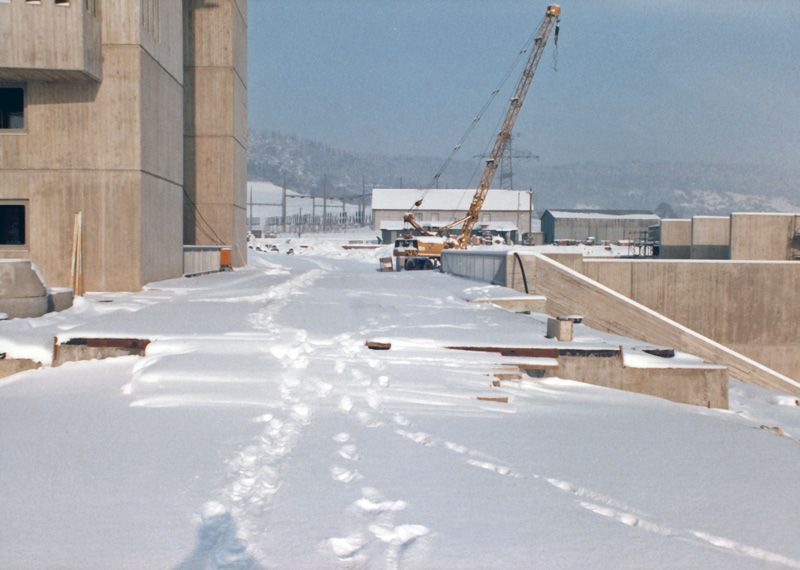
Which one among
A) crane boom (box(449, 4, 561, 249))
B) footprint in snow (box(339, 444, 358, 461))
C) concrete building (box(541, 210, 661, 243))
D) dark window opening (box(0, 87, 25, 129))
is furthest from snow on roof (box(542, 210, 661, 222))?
footprint in snow (box(339, 444, 358, 461))

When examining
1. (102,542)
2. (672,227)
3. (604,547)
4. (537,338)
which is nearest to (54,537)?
(102,542)

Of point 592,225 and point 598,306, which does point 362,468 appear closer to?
point 598,306

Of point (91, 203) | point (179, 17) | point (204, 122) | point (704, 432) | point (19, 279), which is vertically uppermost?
point (179, 17)

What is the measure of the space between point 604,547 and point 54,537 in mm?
2964

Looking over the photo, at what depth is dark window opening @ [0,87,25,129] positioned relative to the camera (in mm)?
16953

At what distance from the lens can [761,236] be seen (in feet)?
104

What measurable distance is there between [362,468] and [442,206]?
265 feet

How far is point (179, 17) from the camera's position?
2062 centimetres

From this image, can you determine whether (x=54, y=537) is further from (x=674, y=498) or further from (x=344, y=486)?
(x=674, y=498)

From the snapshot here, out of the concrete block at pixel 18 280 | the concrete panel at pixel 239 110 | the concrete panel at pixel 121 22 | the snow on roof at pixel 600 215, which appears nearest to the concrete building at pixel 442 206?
the snow on roof at pixel 600 215

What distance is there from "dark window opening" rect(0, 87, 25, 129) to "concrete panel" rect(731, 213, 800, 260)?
2998 centimetres

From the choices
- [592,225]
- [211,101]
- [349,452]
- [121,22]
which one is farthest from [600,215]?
[349,452]

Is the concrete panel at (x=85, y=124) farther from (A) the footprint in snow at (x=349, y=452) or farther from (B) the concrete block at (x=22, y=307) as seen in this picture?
(A) the footprint in snow at (x=349, y=452)

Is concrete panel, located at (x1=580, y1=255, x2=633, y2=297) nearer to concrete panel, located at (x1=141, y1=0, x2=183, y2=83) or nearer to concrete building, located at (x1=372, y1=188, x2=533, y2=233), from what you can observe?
concrete panel, located at (x1=141, y1=0, x2=183, y2=83)
